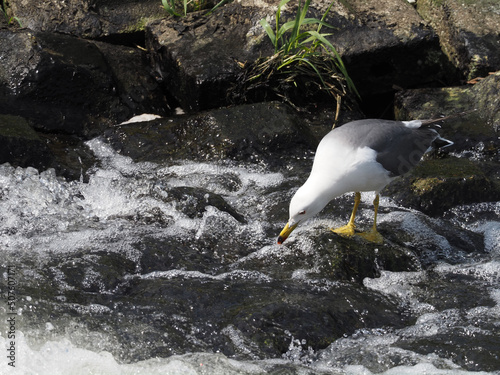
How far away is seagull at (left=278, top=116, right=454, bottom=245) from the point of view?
4340 millimetres

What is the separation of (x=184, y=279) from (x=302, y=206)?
0.89 metres

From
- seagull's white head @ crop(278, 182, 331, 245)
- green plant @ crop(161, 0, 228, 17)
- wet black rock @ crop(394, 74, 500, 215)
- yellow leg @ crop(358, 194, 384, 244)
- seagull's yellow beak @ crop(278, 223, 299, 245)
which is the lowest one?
wet black rock @ crop(394, 74, 500, 215)

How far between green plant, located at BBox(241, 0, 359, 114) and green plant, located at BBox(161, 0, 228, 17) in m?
1.10

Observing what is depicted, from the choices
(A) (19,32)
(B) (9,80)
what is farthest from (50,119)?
(A) (19,32)

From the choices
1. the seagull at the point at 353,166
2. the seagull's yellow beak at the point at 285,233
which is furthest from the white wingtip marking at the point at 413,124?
the seagull's yellow beak at the point at 285,233

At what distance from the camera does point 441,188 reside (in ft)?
16.8

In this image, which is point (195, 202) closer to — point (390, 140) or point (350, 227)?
point (350, 227)

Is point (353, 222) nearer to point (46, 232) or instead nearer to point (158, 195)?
point (158, 195)

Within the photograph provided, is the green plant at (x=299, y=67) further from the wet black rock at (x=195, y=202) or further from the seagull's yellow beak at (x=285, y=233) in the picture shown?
the seagull's yellow beak at (x=285, y=233)

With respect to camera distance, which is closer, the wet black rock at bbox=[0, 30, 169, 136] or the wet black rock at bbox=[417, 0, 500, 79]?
the wet black rock at bbox=[0, 30, 169, 136]

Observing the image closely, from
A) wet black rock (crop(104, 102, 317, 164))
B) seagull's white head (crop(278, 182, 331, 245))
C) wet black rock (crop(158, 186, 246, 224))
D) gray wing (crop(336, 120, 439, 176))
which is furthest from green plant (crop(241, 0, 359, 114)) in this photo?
seagull's white head (crop(278, 182, 331, 245))

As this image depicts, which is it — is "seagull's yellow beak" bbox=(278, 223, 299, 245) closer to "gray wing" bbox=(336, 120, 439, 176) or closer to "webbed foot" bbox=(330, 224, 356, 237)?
"webbed foot" bbox=(330, 224, 356, 237)

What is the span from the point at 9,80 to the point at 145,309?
12.0 feet

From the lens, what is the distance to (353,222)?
4820 mm
